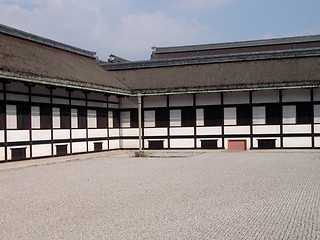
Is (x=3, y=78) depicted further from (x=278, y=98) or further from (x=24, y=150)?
(x=278, y=98)

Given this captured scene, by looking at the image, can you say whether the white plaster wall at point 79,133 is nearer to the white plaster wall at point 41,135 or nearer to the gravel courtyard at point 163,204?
the white plaster wall at point 41,135

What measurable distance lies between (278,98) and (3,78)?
1377 cm

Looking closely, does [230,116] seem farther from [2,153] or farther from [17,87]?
[2,153]

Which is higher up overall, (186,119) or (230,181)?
(186,119)

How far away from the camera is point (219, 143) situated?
21.5 meters

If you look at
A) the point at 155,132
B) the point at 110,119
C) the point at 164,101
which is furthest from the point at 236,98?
the point at 110,119

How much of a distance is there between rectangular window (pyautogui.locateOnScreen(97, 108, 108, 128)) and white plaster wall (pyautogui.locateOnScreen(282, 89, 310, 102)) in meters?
9.86

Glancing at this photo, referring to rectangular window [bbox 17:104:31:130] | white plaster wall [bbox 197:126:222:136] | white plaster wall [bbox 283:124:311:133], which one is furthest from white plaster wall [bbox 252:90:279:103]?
rectangular window [bbox 17:104:31:130]

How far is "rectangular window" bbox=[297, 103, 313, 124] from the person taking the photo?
787 inches

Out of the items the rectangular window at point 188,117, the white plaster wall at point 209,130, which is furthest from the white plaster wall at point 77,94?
the white plaster wall at point 209,130

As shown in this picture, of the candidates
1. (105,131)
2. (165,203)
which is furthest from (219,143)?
(165,203)

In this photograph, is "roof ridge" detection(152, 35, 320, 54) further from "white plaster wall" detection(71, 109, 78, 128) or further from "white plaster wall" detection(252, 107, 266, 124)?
"white plaster wall" detection(71, 109, 78, 128)

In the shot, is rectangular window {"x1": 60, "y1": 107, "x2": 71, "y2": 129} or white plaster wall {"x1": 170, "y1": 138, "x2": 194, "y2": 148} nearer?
rectangular window {"x1": 60, "y1": 107, "x2": 71, "y2": 129}

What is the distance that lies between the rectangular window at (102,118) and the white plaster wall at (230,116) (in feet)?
22.2
